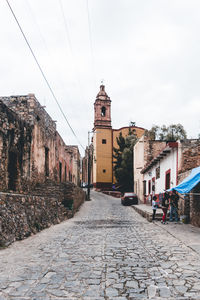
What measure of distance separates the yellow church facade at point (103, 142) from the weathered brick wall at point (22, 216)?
44.0 metres

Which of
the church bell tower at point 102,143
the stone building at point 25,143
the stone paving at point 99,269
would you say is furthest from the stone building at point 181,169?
the church bell tower at point 102,143

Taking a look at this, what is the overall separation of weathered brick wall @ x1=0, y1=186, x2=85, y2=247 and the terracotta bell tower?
145 feet

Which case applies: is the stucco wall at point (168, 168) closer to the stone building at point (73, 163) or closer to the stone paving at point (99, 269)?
the stone paving at point (99, 269)

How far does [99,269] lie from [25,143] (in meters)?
8.61

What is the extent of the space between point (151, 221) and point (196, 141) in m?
4.56

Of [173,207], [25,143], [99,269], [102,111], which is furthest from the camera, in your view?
[102,111]

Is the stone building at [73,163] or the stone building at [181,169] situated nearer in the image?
the stone building at [181,169]

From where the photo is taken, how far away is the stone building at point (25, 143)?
10.7 meters

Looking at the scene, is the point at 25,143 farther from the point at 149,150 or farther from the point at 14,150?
the point at 149,150

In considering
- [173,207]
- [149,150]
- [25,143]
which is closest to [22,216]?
[25,143]

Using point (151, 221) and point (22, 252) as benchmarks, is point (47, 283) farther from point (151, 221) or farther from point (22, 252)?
point (151, 221)

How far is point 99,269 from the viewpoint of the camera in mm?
5195

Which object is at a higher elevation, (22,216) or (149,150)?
(149,150)

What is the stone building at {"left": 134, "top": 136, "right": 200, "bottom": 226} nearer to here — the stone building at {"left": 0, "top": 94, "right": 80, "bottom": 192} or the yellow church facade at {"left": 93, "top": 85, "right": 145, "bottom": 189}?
the stone building at {"left": 0, "top": 94, "right": 80, "bottom": 192}
